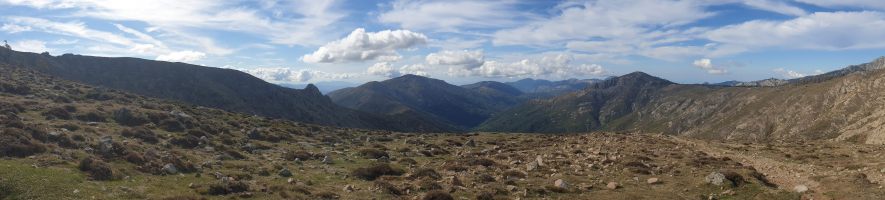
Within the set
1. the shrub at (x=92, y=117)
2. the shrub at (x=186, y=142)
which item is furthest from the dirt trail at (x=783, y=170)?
the shrub at (x=92, y=117)

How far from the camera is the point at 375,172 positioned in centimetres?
3284

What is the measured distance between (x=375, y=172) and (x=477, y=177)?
664 centimetres

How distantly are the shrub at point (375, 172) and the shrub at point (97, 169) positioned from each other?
13.3 metres

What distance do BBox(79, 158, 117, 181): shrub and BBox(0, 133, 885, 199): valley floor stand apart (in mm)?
459

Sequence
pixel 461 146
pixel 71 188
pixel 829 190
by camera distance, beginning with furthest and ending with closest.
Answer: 1. pixel 461 146
2. pixel 829 190
3. pixel 71 188

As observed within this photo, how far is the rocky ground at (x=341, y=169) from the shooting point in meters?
25.2

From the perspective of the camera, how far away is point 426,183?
29234 millimetres

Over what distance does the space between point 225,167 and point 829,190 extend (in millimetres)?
35584

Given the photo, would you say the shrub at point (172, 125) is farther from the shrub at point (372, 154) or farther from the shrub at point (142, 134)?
the shrub at point (372, 154)

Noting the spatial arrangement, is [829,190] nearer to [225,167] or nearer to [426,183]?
[426,183]

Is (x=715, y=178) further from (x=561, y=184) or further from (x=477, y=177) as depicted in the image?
(x=477, y=177)

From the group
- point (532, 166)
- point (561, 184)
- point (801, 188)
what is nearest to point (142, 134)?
point (532, 166)

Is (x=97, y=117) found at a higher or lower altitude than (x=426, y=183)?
higher

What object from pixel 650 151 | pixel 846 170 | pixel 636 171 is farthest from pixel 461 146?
pixel 846 170
